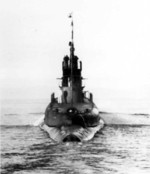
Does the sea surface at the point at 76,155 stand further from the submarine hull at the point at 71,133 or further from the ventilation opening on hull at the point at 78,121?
the ventilation opening on hull at the point at 78,121

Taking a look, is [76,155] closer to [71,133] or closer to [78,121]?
[71,133]

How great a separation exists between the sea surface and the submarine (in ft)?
3.04

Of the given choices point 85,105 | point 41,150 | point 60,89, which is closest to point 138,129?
point 85,105

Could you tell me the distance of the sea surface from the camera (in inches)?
972

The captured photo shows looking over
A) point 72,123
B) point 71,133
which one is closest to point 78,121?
point 72,123

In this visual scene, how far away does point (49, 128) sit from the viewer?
41.0 m

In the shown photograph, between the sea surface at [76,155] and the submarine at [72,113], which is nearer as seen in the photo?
the sea surface at [76,155]

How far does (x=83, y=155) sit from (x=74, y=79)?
61.9ft

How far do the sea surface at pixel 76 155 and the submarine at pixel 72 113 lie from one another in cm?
93

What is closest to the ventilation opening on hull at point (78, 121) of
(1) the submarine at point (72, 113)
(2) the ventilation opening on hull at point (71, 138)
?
(1) the submarine at point (72, 113)

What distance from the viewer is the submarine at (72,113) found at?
35438 mm

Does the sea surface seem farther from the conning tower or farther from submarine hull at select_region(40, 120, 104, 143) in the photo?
→ the conning tower

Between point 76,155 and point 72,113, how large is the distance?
10.4 meters

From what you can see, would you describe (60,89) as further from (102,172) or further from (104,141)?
(102,172)
